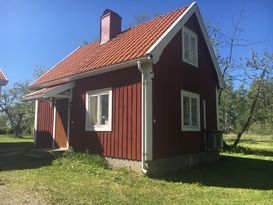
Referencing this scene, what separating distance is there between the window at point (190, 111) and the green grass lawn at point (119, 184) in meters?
1.78

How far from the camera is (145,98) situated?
33.4 feet

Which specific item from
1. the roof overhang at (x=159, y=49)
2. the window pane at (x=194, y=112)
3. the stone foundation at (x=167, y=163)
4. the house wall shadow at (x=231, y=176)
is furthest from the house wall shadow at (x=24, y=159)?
the window pane at (x=194, y=112)

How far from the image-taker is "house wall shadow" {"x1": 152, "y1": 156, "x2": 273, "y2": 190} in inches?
375

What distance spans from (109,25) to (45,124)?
19.9 feet

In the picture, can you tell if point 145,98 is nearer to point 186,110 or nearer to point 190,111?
point 186,110

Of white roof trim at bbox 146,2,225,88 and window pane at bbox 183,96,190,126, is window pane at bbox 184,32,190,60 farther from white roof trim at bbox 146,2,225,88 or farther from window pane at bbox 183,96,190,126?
window pane at bbox 183,96,190,126

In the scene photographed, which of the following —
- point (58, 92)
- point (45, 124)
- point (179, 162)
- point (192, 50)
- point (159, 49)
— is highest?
point (192, 50)

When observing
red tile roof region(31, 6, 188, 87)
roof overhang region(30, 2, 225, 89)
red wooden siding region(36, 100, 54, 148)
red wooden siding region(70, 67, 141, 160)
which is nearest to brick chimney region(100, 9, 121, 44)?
red tile roof region(31, 6, 188, 87)

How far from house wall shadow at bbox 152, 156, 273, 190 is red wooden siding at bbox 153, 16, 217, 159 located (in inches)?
37.8

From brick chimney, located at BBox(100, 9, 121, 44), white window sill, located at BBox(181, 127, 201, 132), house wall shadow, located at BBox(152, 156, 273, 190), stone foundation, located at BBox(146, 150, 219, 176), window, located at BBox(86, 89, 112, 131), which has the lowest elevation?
house wall shadow, located at BBox(152, 156, 273, 190)

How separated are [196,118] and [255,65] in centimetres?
1453

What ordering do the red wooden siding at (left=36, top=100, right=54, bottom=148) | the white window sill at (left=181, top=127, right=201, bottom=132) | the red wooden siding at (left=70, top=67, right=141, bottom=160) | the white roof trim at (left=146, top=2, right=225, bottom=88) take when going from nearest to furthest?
the white roof trim at (left=146, top=2, right=225, bottom=88)
the red wooden siding at (left=70, top=67, right=141, bottom=160)
the white window sill at (left=181, top=127, right=201, bottom=132)
the red wooden siding at (left=36, top=100, right=54, bottom=148)

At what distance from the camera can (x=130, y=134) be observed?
10.6 metres

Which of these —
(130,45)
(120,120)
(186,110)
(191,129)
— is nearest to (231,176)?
(191,129)
